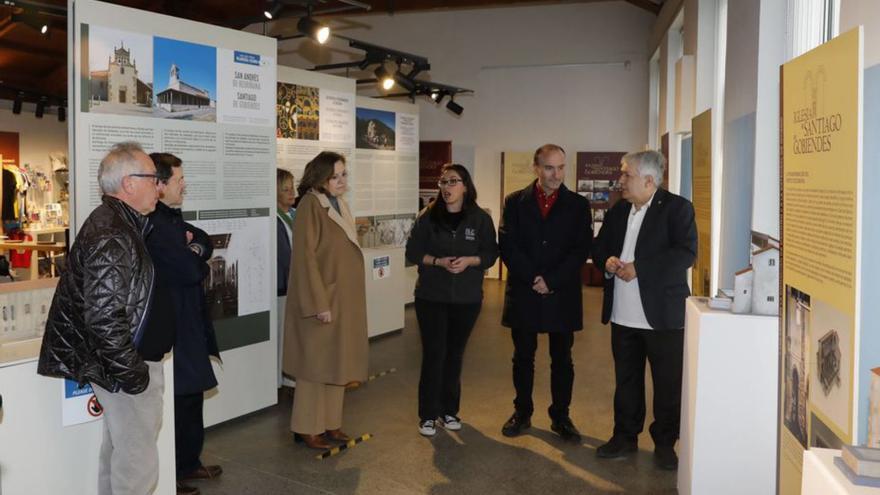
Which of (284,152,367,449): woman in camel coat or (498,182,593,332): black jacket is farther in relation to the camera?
(498,182,593,332): black jacket

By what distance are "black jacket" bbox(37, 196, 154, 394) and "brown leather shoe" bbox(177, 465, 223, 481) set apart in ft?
4.52

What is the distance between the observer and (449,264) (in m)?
4.41

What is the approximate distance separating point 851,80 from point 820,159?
0.29 m

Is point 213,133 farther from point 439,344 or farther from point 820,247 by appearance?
point 820,247

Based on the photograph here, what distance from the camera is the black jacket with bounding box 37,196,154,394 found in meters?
2.67

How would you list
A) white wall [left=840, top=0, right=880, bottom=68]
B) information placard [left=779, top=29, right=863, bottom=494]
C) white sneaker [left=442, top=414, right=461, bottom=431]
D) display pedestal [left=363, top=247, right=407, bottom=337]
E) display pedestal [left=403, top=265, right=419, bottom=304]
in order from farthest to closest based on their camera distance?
display pedestal [left=403, top=265, right=419, bottom=304] < display pedestal [left=363, top=247, right=407, bottom=337] < white sneaker [left=442, top=414, right=461, bottom=431] < white wall [left=840, top=0, right=880, bottom=68] < information placard [left=779, top=29, right=863, bottom=494]

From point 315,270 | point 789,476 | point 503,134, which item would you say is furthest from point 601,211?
point 789,476

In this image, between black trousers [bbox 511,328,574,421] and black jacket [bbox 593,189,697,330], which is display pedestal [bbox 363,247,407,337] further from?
black jacket [bbox 593,189,697,330]

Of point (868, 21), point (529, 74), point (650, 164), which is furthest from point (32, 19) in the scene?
point (529, 74)

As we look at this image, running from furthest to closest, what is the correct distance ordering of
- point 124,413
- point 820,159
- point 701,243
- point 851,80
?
point 701,243 < point 124,413 < point 820,159 < point 851,80

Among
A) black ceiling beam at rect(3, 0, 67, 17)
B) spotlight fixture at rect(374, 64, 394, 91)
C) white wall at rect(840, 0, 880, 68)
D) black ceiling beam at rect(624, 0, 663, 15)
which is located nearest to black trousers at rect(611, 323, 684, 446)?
white wall at rect(840, 0, 880, 68)

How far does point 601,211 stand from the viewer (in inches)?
492

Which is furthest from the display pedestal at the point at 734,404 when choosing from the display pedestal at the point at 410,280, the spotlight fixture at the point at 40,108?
the spotlight fixture at the point at 40,108

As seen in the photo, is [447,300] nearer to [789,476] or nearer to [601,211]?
[789,476]
